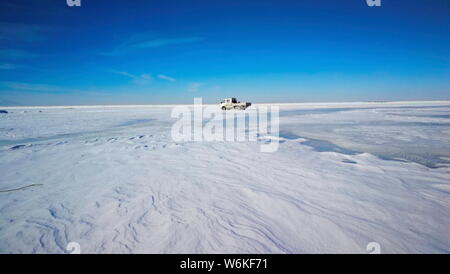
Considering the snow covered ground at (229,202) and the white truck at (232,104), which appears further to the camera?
the white truck at (232,104)

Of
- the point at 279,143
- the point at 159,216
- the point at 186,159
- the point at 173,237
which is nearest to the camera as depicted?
the point at 173,237

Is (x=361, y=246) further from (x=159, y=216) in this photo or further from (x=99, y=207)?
(x=99, y=207)

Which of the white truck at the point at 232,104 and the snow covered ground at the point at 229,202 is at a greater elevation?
the white truck at the point at 232,104

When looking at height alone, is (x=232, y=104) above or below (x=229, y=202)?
above

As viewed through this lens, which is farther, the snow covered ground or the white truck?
the white truck

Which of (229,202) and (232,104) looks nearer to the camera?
(229,202)

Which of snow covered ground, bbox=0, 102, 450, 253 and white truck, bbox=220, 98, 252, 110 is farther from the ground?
white truck, bbox=220, 98, 252, 110
